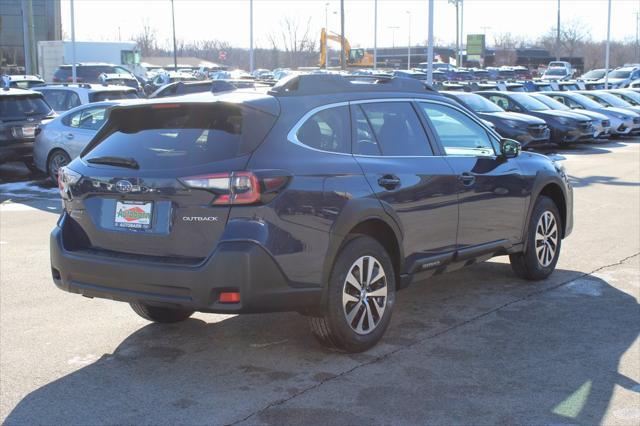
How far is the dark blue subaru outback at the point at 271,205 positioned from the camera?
15.5 feet

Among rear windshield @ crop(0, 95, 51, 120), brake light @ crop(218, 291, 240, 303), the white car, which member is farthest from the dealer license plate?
the white car

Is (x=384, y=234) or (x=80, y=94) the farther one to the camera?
(x=80, y=94)

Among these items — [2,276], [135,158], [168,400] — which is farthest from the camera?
[2,276]

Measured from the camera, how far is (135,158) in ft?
16.7

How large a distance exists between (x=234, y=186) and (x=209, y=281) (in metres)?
0.56

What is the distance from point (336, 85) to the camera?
5676mm

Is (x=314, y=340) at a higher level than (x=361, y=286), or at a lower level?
lower

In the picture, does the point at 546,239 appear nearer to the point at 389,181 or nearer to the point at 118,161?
Result: the point at 389,181

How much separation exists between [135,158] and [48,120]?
11.2m

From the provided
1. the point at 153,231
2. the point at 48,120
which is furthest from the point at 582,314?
the point at 48,120

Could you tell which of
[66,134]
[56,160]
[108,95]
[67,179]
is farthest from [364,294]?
[108,95]

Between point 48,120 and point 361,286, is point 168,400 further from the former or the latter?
point 48,120

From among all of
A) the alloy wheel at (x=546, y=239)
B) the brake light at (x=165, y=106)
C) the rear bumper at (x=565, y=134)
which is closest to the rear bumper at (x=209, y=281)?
the brake light at (x=165, y=106)

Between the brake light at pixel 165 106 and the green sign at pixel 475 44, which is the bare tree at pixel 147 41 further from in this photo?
the brake light at pixel 165 106
